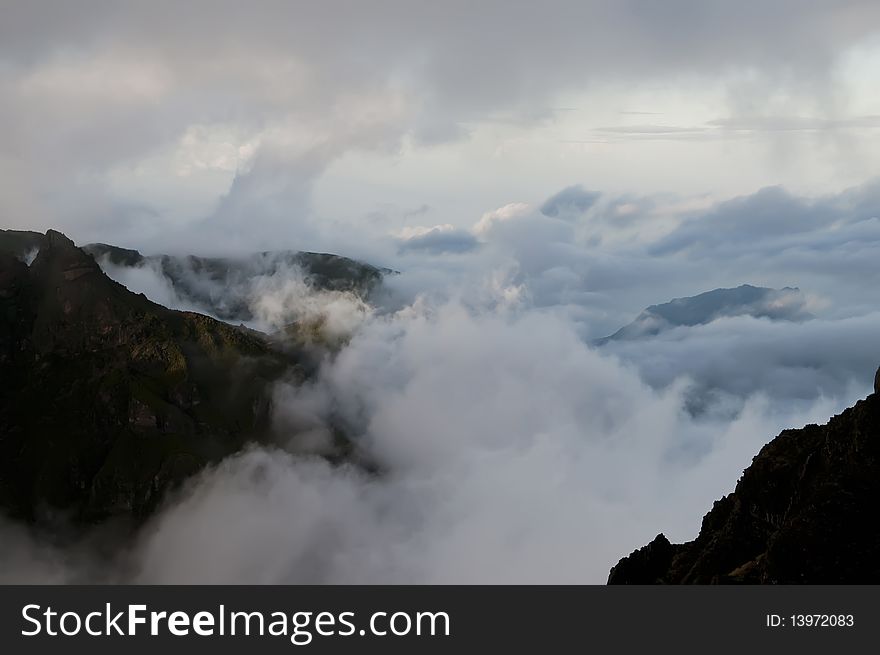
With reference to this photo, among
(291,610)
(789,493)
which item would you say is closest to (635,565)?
(789,493)

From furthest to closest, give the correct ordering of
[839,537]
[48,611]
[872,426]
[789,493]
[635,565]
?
[635,565] < [789,493] < [872,426] < [839,537] < [48,611]

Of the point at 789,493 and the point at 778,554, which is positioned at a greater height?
the point at 789,493

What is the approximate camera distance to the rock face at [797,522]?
72688 millimetres

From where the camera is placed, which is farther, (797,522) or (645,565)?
(645,565)

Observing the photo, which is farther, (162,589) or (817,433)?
(817,433)

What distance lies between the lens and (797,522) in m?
76.2

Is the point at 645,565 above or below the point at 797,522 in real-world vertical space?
below

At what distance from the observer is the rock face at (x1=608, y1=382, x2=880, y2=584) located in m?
72.7

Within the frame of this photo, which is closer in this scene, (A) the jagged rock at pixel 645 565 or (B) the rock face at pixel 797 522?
(B) the rock face at pixel 797 522

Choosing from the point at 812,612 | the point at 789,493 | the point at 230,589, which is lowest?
the point at 812,612

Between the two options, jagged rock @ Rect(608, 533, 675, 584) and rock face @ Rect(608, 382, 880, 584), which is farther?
jagged rock @ Rect(608, 533, 675, 584)

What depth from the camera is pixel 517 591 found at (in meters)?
70.1

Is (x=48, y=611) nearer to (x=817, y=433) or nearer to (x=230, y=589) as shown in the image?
(x=230, y=589)

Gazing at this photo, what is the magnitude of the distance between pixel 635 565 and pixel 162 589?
65689 millimetres
